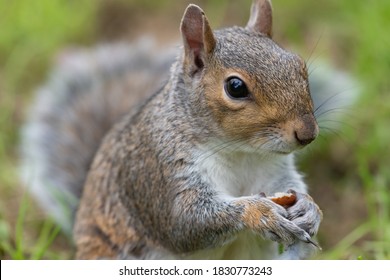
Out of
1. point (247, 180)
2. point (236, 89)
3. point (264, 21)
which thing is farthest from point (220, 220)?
point (264, 21)

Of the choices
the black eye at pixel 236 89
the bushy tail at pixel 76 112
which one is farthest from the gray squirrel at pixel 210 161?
the bushy tail at pixel 76 112

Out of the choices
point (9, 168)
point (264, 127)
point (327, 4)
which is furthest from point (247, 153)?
point (327, 4)

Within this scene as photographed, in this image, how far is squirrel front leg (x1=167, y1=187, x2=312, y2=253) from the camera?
3.06m

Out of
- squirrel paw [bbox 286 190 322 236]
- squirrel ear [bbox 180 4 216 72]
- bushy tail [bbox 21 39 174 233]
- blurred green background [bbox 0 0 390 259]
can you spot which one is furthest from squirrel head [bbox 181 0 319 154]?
bushy tail [bbox 21 39 174 233]

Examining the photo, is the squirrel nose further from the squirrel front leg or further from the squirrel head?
the squirrel front leg

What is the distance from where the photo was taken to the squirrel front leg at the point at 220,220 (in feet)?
10.0

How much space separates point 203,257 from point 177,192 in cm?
32

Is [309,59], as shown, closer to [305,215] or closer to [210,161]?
[210,161]

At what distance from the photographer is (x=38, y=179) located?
4.55 m

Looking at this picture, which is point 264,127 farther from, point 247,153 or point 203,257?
point 203,257

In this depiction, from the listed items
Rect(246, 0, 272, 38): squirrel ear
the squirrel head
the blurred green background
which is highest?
Rect(246, 0, 272, 38): squirrel ear

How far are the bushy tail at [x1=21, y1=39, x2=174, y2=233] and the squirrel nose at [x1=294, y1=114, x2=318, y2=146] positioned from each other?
1.69m

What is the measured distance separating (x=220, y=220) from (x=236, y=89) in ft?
1.69

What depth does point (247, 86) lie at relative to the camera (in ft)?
9.81
